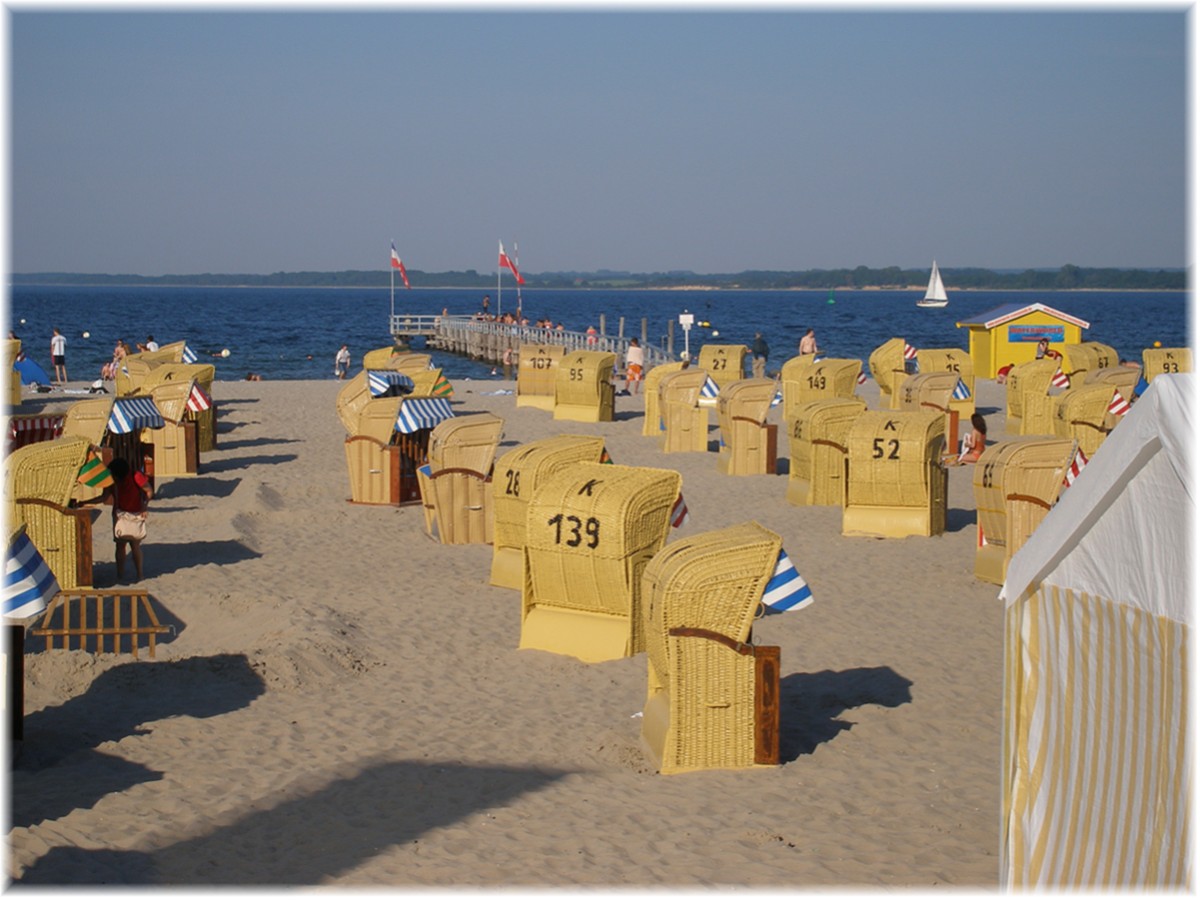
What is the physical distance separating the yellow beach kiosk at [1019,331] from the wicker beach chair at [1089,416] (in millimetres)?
14273

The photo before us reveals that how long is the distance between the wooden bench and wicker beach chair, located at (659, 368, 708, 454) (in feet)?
42.7

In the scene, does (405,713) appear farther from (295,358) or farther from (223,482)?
(295,358)

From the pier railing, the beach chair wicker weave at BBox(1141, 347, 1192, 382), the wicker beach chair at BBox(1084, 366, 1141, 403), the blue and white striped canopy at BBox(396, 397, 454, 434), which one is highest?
the pier railing

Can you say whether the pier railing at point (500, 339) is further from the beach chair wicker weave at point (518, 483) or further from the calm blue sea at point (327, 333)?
the beach chair wicker weave at point (518, 483)

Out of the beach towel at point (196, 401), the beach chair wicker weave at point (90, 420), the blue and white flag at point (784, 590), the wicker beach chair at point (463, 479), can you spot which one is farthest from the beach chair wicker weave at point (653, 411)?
the blue and white flag at point (784, 590)

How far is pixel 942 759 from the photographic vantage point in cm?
873

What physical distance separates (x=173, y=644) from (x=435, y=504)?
4.86 m

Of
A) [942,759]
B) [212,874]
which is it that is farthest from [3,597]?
[942,759]

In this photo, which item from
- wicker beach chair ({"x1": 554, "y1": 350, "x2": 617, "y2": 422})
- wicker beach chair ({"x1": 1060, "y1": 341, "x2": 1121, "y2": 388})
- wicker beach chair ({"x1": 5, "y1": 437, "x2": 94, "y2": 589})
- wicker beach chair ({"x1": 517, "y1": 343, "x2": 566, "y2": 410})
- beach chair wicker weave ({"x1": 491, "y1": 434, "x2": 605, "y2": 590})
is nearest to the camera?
wicker beach chair ({"x1": 5, "y1": 437, "x2": 94, "y2": 589})

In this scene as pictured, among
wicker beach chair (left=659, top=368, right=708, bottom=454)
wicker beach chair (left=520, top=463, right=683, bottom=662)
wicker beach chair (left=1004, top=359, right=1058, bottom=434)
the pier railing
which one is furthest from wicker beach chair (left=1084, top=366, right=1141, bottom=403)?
the pier railing

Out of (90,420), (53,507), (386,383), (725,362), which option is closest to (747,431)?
(386,383)

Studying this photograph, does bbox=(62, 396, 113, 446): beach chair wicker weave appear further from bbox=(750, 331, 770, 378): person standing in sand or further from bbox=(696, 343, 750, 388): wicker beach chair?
bbox=(750, 331, 770, 378): person standing in sand

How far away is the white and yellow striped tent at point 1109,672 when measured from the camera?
4.69 metres

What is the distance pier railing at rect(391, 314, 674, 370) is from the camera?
4288 centimetres
